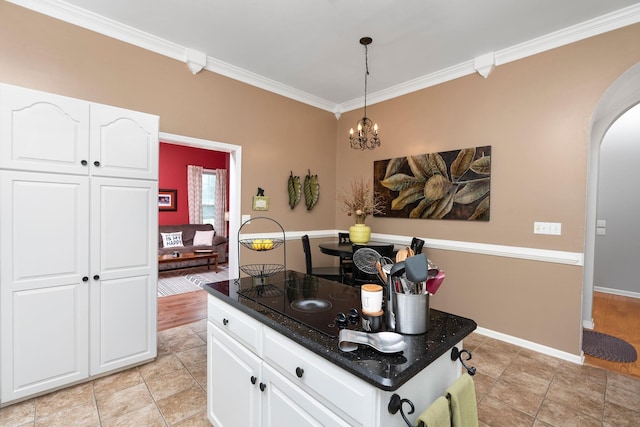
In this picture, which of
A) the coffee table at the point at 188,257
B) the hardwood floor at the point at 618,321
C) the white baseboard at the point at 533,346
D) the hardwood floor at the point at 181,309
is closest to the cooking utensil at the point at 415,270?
the white baseboard at the point at 533,346

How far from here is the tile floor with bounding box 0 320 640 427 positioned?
6.50 feet

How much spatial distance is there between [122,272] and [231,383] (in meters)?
1.52

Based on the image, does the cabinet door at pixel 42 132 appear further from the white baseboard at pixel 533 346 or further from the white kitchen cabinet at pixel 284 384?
the white baseboard at pixel 533 346

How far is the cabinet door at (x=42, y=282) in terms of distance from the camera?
202cm

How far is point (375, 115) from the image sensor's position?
14.3 ft

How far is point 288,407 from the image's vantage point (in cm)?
120

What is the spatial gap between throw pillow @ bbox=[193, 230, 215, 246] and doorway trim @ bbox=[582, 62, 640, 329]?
644cm

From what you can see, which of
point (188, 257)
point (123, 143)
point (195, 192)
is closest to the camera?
point (123, 143)

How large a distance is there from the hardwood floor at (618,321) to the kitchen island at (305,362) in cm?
256

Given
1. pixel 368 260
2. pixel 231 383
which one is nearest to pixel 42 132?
pixel 231 383

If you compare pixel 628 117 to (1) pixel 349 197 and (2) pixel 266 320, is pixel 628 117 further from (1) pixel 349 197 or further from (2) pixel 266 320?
(2) pixel 266 320

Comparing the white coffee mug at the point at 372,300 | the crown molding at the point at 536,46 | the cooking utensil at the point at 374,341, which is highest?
the crown molding at the point at 536,46

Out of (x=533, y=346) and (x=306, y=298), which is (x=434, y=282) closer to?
(x=306, y=298)

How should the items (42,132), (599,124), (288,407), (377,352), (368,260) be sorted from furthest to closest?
(599,124) < (42,132) < (368,260) < (288,407) < (377,352)
